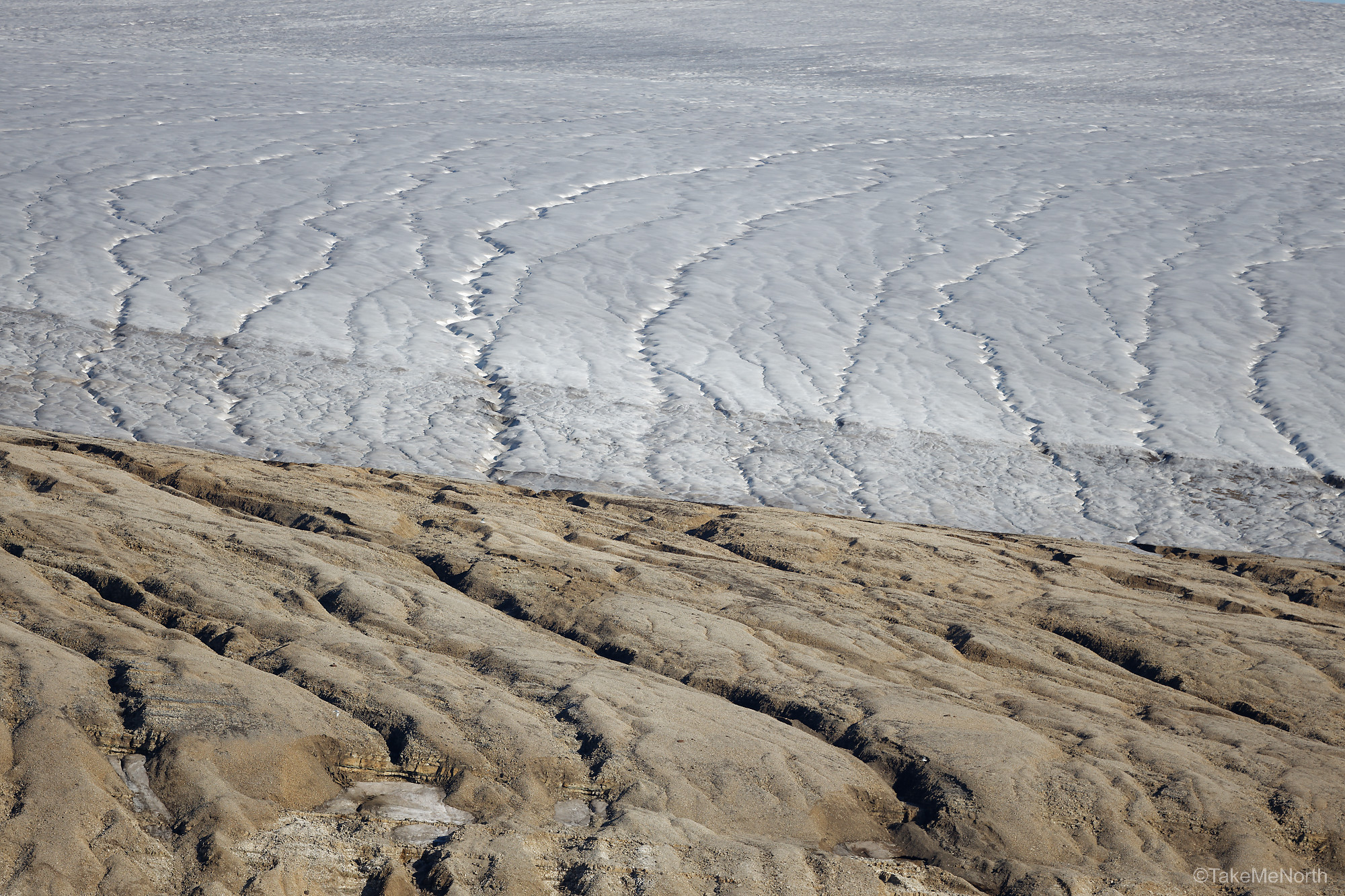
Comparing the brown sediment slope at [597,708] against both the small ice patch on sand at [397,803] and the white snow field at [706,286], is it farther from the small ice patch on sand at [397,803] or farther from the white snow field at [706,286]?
the white snow field at [706,286]

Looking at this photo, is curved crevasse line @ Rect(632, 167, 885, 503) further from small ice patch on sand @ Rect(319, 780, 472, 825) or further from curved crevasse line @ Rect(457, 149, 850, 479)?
small ice patch on sand @ Rect(319, 780, 472, 825)

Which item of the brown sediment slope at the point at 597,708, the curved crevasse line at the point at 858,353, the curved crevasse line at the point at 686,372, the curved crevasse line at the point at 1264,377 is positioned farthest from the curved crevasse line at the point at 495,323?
the curved crevasse line at the point at 1264,377

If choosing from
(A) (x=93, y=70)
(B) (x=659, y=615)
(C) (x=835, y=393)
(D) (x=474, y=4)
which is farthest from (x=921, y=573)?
(D) (x=474, y=4)

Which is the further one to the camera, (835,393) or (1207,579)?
(835,393)

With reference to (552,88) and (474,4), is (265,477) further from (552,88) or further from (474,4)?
(474,4)

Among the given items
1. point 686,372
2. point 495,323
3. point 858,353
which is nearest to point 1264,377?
point 858,353

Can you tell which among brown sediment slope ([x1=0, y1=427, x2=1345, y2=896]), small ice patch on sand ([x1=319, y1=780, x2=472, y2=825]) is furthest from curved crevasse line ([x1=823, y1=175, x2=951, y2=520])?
small ice patch on sand ([x1=319, y1=780, x2=472, y2=825])

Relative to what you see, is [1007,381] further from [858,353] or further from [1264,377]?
[1264,377]
